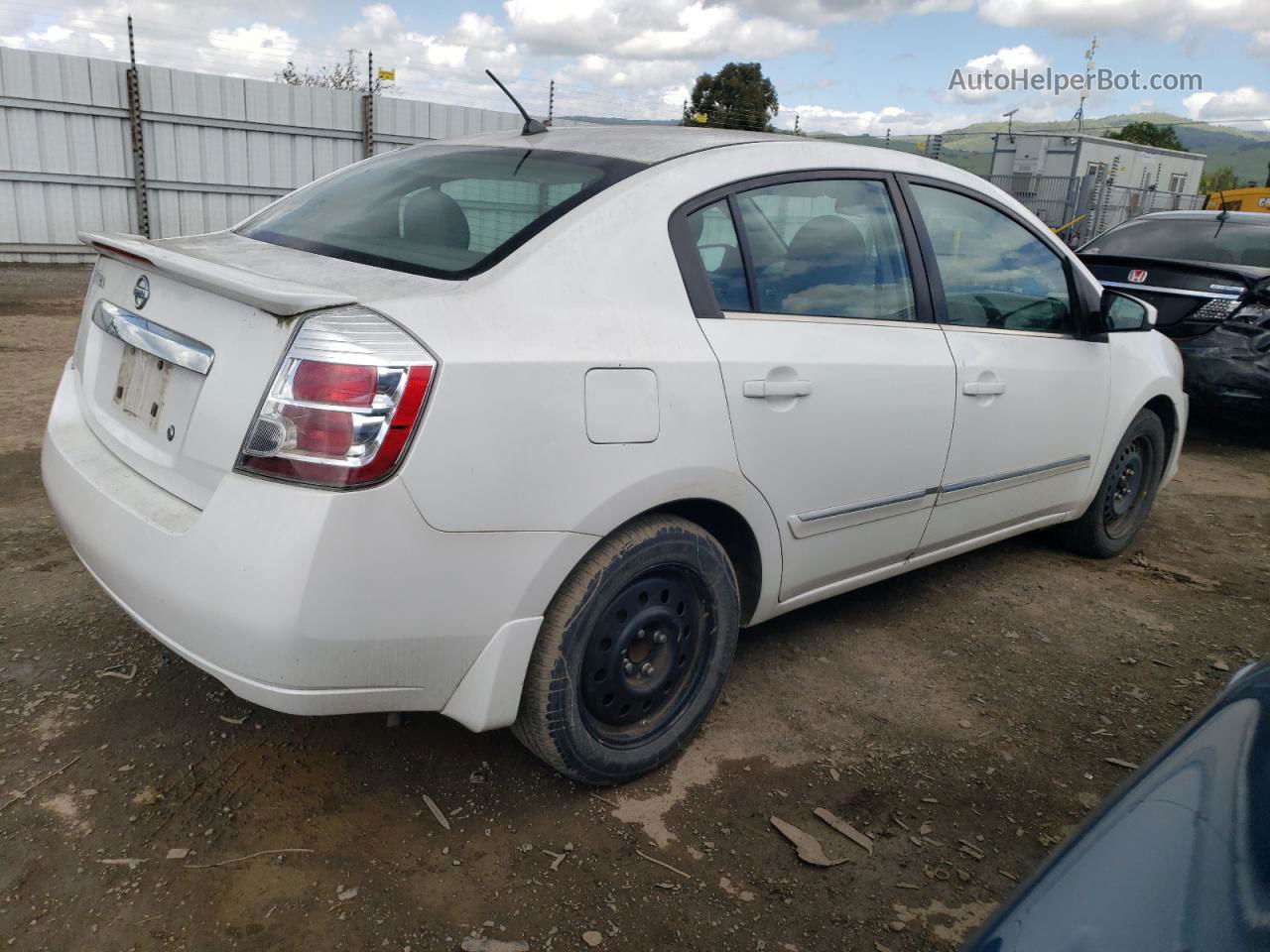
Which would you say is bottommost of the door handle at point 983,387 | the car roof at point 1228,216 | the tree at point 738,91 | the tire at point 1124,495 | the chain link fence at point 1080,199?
the tire at point 1124,495

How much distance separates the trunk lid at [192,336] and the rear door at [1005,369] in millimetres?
1823

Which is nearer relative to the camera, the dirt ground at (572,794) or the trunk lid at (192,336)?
the trunk lid at (192,336)

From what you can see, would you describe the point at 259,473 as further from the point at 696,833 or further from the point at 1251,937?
the point at 1251,937

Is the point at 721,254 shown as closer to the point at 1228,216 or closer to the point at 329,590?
the point at 329,590

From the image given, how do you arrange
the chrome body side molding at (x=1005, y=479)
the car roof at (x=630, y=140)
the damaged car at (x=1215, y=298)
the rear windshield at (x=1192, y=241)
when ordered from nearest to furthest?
the car roof at (x=630, y=140) < the chrome body side molding at (x=1005, y=479) < the damaged car at (x=1215, y=298) < the rear windshield at (x=1192, y=241)

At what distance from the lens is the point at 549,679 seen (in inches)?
88.3

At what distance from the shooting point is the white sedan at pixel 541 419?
75.8 inches

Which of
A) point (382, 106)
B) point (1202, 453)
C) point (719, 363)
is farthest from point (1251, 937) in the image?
point (382, 106)

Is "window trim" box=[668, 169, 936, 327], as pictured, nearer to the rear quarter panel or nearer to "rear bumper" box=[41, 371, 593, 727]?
"rear bumper" box=[41, 371, 593, 727]

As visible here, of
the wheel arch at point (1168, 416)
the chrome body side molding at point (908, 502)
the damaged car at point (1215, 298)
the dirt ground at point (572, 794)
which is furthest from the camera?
the damaged car at point (1215, 298)

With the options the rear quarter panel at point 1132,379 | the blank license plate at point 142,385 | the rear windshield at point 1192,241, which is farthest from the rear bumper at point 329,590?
the rear windshield at point 1192,241

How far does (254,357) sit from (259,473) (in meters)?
0.23

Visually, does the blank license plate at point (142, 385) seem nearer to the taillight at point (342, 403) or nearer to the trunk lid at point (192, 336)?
the trunk lid at point (192, 336)

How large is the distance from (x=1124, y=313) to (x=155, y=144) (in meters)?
11.5
